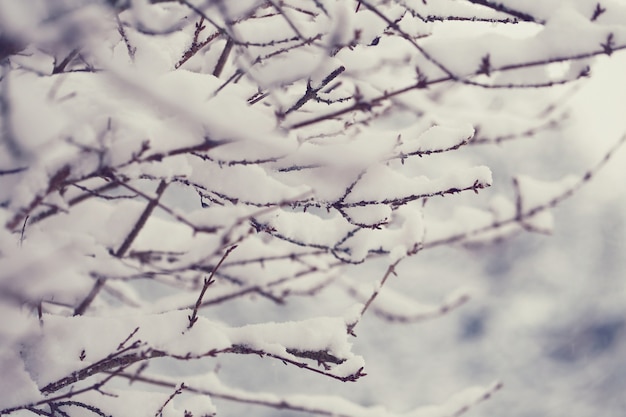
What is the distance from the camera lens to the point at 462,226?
8.12 ft

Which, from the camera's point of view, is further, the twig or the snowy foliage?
the twig

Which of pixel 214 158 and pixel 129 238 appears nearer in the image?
pixel 214 158

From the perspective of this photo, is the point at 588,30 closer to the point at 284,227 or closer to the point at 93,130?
the point at 284,227

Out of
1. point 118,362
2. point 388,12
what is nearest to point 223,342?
point 118,362

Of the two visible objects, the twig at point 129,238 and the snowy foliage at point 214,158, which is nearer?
the snowy foliage at point 214,158

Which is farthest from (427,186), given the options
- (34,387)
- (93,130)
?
(34,387)

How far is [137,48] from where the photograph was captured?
149 centimetres

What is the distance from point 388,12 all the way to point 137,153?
33.9 inches

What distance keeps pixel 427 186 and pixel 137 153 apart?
75 centimetres

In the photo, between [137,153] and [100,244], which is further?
[100,244]

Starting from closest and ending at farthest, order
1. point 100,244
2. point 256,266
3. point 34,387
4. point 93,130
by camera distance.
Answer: point 93,130 → point 34,387 → point 100,244 → point 256,266

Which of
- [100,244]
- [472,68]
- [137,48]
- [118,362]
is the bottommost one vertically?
[118,362]

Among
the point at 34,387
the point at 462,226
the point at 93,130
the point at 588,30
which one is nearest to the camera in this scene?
the point at 588,30

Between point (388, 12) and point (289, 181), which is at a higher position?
point (388, 12)
